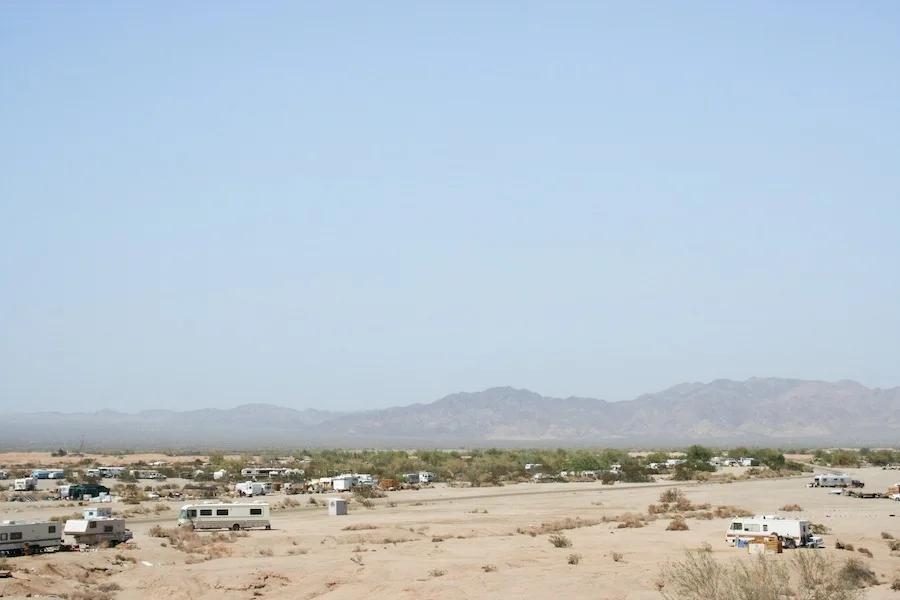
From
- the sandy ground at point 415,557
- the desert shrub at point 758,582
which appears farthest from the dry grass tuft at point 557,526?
the desert shrub at point 758,582

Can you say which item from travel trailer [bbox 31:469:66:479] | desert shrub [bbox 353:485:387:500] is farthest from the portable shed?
travel trailer [bbox 31:469:66:479]

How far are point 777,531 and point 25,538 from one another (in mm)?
29887

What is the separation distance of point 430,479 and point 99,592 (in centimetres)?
5766

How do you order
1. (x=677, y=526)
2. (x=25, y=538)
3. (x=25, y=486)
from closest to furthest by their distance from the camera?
(x=25, y=538)
(x=677, y=526)
(x=25, y=486)

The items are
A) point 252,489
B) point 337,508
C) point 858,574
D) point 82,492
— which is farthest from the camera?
point 252,489

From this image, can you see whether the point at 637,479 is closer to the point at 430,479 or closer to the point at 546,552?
the point at 430,479

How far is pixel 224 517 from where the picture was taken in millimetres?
50906

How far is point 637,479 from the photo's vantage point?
300 feet

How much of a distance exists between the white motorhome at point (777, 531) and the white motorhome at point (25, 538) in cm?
2774

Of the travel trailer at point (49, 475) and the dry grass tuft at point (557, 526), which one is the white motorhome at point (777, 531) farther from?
the travel trailer at point (49, 475)

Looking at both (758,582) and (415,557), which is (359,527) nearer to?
(415,557)

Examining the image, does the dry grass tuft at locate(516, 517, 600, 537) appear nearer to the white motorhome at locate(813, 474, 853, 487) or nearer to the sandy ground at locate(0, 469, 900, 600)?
the sandy ground at locate(0, 469, 900, 600)

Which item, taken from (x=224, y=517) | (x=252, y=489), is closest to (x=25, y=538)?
(x=224, y=517)

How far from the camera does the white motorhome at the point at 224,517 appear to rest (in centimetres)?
5062
